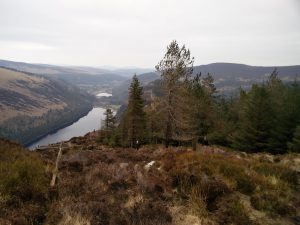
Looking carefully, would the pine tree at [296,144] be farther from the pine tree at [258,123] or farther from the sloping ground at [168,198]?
the sloping ground at [168,198]

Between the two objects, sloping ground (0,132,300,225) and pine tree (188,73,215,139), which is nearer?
sloping ground (0,132,300,225)

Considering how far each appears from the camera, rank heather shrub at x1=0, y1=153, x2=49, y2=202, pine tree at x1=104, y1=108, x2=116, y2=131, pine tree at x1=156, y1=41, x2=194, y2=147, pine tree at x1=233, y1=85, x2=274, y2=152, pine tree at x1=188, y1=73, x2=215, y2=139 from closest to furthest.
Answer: heather shrub at x1=0, y1=153, x2=49, y2=202 → pine tree at x1=156, y1=41, x2=194, y2=147 → pine tree at x1=233, y1=85, x2=274, y2=152 → pine tree at x1=188, y1=73, x2=215, y2=139 → pine tree at x1=104, y1=108, x2=116, y2=131

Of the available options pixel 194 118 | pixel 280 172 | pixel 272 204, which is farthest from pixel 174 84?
pixel 272 204

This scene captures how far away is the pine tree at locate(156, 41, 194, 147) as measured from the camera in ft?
104

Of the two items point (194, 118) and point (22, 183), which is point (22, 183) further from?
point (194, 118)

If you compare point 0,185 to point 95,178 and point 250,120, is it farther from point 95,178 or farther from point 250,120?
point 250,120

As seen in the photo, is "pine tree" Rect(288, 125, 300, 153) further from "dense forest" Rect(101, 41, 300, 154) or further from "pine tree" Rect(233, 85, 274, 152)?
"pine tree" Rect(233, 85, 274, 152)

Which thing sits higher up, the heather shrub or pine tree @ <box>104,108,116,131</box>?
the heather shrub

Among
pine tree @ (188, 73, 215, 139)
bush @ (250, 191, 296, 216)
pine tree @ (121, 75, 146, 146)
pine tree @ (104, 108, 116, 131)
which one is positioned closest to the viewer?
bush @ (250, 191, 296, 216)

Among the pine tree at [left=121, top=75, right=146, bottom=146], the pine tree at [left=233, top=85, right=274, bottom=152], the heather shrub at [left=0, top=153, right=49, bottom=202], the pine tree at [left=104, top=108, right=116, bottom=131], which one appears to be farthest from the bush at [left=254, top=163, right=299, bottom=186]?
the pine tree at [left=104, top=108, right=116, bottom=131]

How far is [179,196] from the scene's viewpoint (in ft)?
26.1

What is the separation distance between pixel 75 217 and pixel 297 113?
37.4 meters

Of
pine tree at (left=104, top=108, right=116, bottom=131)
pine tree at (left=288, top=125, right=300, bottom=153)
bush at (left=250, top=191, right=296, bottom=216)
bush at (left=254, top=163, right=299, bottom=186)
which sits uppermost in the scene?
bush at (left=250, top=191, right=296, bottom=216)

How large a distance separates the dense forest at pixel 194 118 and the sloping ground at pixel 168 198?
1674 centimetres
